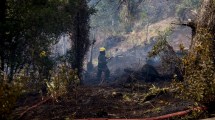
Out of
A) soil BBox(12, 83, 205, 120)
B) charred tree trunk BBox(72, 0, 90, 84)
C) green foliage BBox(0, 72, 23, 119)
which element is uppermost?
charred tree trunk BBox(72, 0, 90, 84)

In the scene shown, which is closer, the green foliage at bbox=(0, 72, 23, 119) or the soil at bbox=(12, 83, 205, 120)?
the green foliage at bbox=(0, 72, 23, 119)

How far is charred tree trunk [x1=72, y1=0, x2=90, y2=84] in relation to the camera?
48.9ft

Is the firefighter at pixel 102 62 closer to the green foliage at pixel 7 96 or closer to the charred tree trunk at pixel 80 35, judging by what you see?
the charred tree trunk at pixel 80 35

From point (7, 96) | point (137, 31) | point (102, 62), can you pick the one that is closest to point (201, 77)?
point (7, 96)

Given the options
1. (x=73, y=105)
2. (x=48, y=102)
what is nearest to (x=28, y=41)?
(x=48, y=102)

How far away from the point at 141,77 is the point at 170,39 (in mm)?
25535

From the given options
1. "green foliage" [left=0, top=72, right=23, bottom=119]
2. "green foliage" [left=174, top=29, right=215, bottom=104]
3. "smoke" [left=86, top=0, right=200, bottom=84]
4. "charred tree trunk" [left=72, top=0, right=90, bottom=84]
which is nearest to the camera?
"green foliage" [left=174, top=29, right=215, bottom=104]

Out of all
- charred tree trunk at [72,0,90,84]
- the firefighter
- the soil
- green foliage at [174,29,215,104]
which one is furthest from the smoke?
green foliage at [174,29,215,104]

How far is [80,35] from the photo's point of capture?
15.0 meters

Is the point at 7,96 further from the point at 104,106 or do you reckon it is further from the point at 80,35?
the point at 80,35

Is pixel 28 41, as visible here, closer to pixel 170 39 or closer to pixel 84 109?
pixel 84 109

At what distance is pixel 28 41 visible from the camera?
12.8 m

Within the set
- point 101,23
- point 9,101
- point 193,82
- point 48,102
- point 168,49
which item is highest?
point 101,23

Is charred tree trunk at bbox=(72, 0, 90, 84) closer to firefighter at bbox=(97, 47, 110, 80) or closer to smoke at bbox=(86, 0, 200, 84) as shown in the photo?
firefighter at bbox=(97, 47, 110, 80)
